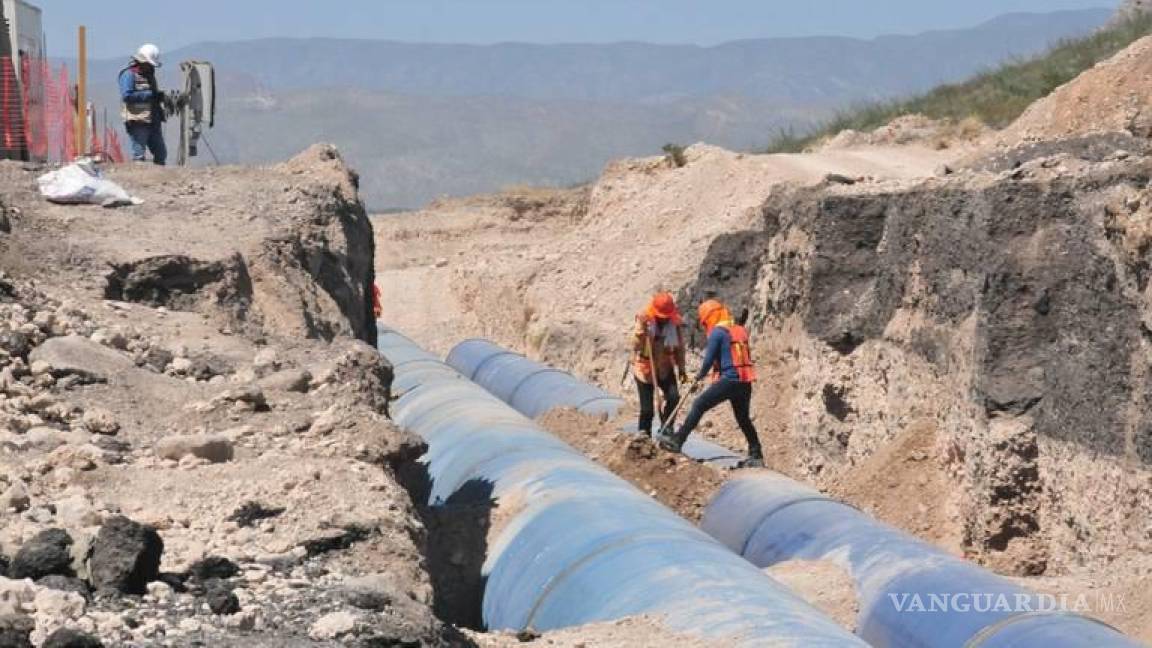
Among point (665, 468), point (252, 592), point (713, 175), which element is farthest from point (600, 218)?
point (252, 592)

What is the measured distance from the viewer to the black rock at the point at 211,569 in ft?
19.2

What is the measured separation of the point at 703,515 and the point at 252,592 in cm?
641

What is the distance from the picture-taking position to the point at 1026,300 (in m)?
12.2

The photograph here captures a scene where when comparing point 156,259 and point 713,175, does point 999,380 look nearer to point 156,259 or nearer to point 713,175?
point 156,259

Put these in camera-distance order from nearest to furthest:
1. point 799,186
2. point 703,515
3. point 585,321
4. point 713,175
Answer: point 703,515, point 799,186, point 585,321, point 713,175

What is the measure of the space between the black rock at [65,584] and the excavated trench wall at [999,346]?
267 inches

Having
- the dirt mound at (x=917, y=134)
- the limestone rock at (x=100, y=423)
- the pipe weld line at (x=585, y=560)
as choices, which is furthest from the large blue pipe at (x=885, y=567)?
the dirt mound at (x=917, y=134)

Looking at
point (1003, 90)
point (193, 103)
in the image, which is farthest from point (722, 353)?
point (1003, 90)

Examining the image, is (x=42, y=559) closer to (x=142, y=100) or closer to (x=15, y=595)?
→ (x=15, y=595)

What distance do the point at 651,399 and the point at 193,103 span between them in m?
4.99

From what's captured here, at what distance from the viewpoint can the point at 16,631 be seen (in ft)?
16.1

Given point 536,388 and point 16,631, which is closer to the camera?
point 16,631

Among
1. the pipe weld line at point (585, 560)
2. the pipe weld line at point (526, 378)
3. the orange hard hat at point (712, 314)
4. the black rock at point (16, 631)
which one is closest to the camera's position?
the black rock at point (16, 631)

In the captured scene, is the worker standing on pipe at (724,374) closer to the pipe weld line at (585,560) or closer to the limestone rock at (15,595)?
the pipe weld line at (585,560)
